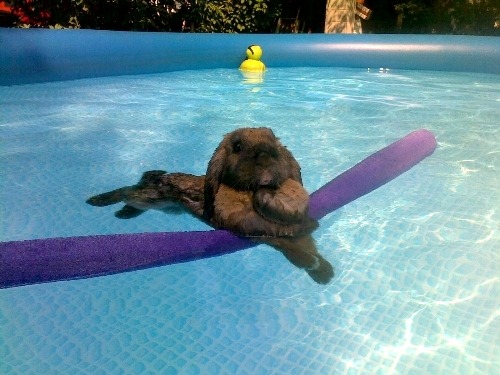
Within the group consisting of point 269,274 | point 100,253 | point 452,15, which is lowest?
point 269,274

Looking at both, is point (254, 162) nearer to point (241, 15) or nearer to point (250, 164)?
point (250, 164)

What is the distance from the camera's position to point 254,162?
303 centimetres

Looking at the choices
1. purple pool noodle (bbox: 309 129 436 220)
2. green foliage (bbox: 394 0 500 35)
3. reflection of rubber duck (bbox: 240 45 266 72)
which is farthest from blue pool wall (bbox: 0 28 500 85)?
purple pool noodle (bbox: 309 129 436 220)

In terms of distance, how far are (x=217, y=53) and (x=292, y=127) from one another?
569cm

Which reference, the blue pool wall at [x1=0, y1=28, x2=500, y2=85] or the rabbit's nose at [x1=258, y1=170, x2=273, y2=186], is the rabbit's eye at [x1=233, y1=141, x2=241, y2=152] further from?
the blue pool wall at [x1=0, y1=28, x2=500, y2=85]

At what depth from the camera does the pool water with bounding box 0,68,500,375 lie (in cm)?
254

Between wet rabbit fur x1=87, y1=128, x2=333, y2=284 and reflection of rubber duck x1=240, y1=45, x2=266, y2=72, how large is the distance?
8.42 meters

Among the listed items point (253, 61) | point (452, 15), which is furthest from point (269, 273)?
point (452, 15)

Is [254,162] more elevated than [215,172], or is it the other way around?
[254,162]

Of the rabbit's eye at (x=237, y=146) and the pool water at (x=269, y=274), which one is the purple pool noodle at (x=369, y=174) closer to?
the pool water at (x=269, y=274)

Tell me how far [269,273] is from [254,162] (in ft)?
2.43

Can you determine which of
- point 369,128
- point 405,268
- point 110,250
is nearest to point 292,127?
point 369,128

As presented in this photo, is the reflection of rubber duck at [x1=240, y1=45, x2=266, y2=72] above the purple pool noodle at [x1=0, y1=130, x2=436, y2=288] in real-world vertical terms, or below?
above

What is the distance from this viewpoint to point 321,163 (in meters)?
5.37
